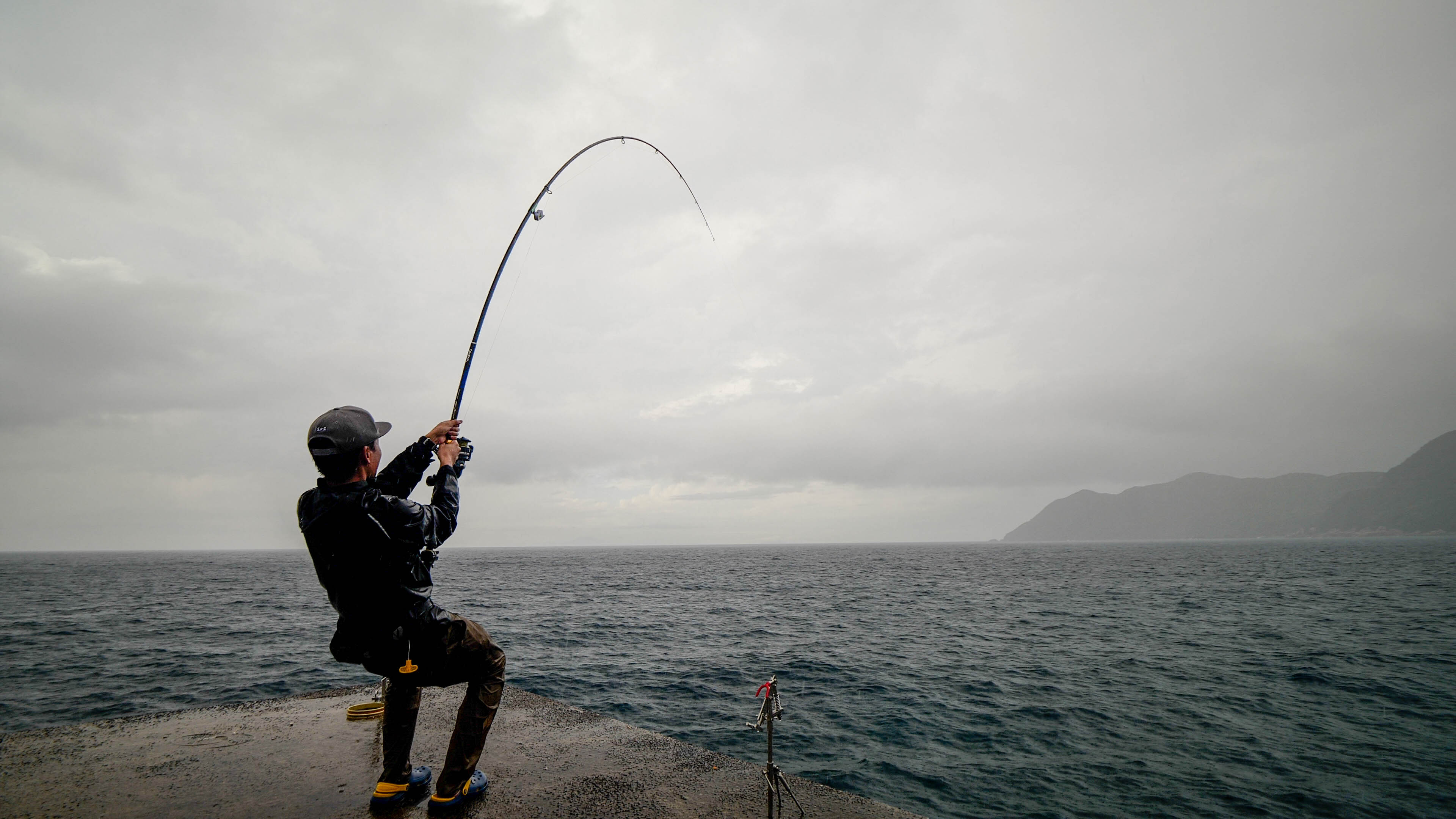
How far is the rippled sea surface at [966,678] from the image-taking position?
30.8 feet

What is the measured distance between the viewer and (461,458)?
13.2 ft

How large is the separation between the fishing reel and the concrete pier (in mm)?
2127

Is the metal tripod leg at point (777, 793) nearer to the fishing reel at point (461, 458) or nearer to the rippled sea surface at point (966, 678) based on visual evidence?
the fishing reel at point (461, 458)

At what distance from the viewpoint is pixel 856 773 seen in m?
9.28

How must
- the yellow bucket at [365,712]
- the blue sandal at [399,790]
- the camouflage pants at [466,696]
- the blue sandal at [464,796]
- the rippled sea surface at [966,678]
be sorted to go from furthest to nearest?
the rippled sea surface at [966,678] < the yellow bucket at [365,712] < the blue sandal at [399,790] < the blue sandal at [464,796] < the camouflage pants at [466,696]

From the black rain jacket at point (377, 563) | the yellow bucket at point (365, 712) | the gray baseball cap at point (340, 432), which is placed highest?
the gray baseball cap at point (340, 432)

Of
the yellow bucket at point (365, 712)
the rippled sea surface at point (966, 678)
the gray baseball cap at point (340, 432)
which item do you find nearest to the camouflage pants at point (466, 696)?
the gray baseball cap at point (340, 432)

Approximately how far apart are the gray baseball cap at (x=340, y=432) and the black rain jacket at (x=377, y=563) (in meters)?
0.23

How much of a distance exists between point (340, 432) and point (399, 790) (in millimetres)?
2459

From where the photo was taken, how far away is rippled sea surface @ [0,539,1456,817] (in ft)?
30.8

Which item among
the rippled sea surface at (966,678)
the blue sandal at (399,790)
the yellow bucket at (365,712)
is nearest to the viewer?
the blue sandal at (399,790)

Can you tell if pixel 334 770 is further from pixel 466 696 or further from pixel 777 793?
pixel 777 793

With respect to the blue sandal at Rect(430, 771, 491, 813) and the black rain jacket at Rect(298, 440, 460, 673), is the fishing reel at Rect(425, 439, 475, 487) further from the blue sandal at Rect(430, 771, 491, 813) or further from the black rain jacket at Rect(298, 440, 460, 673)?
the blue sandal at Rect(430, 771, 491, 813)

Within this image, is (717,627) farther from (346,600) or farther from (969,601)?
(346,600)
